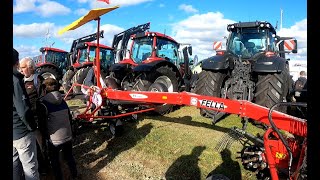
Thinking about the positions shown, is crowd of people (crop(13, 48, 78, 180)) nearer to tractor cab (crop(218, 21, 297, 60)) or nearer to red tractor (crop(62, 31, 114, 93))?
tractor cab (crop(218, 21, 297, 60))

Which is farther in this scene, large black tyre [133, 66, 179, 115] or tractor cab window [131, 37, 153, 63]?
tractor cab window [131, 37, 153, 63]

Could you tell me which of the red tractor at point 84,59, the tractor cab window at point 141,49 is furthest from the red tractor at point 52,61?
the tractor cab window at point 141,49

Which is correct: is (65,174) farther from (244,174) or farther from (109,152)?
(244,174)

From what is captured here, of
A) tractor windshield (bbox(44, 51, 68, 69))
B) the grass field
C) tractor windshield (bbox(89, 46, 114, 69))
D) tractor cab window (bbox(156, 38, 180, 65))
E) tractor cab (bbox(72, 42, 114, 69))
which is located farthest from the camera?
tractor windshield (bbox(44, 51, 68, 69))

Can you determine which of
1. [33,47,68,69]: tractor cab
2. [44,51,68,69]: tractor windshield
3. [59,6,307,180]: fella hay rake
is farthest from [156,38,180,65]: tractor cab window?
[44,51,68,69]: tractor windshield

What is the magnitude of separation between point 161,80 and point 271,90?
2874 mm

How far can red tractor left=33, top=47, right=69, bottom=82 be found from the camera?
42.4 ft

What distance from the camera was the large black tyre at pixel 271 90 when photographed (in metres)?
5.13

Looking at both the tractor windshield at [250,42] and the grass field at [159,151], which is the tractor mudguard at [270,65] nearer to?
the grass field at [159,151]

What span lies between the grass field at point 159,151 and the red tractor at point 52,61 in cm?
807

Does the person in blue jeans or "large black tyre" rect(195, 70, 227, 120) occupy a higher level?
"large black tyre" rect(195, 70, 227, 120)

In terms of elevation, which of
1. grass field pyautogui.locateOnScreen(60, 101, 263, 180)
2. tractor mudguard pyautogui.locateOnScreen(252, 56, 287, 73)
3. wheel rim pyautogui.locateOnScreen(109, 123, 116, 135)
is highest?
tractor mudguard pyautogui.locateOnScreen(252, 56, 287, 73)

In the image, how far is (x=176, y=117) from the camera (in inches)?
262
